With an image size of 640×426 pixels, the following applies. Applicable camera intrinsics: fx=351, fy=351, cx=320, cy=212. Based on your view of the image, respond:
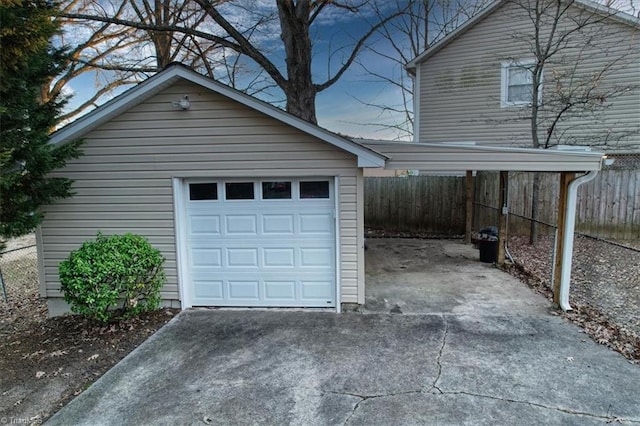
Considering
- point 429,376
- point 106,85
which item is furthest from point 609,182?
point 106,85

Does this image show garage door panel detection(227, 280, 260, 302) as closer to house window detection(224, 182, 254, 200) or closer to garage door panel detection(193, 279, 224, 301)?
garage door panel detection(193, 279, 224, 301)

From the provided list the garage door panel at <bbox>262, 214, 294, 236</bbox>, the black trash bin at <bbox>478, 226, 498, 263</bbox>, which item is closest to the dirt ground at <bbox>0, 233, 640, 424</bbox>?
the black trash bin at <bbox>478, 226, 498, 263</bbox>

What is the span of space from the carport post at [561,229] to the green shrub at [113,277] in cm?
651

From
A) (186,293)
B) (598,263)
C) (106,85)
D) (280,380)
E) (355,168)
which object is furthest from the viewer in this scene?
(106,85)

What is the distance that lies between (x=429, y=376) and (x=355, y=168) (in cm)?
308

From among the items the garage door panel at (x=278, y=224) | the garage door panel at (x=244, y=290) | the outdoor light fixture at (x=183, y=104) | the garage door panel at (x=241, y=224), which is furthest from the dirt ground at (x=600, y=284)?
the outdoor light fixture at (x=183, y=104)

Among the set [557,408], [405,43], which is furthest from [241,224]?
[405,43]

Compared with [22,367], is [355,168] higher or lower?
higher

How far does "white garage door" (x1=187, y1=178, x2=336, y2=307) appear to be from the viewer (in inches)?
230

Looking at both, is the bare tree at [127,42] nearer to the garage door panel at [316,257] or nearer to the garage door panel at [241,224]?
the garage door panel at [241,224]

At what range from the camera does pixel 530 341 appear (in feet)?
15.2

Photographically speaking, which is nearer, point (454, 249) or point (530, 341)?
point (530, 341)

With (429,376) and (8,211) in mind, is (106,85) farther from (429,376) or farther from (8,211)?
(429,376)

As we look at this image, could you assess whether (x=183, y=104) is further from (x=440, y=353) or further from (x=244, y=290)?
(x=440, y=353)
